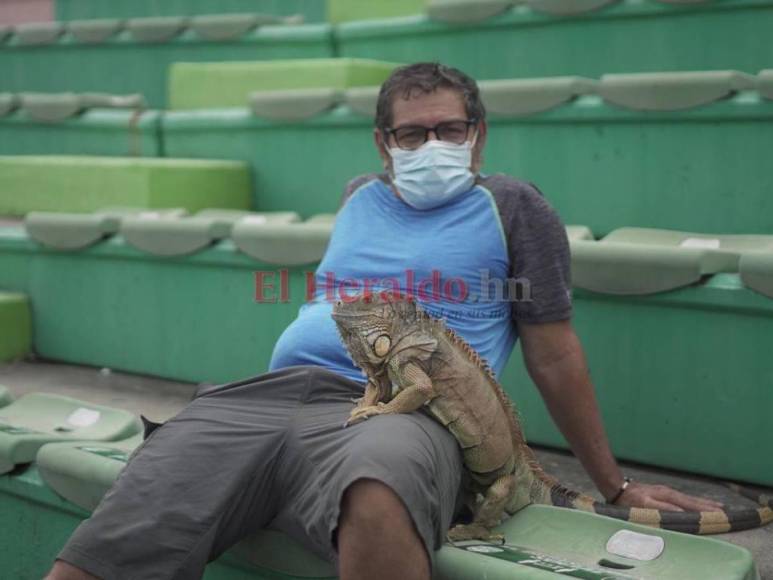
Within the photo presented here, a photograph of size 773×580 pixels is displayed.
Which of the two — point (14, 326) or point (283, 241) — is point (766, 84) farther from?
point (14, 326)

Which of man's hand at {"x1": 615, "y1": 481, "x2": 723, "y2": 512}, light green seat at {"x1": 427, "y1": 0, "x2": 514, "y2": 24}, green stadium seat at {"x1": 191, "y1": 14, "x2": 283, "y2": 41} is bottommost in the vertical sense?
man's hand at {"x1": 615, "y1": 481, "x2": 723, "y2": 512}

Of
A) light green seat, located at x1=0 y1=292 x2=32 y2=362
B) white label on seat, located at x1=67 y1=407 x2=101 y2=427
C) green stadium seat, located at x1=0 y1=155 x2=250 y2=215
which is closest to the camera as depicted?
white label on seat, located at x1=67 y1=407 x2=101 y2=427

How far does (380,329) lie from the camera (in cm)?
213

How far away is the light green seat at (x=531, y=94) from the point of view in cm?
389

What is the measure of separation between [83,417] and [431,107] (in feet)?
4.74

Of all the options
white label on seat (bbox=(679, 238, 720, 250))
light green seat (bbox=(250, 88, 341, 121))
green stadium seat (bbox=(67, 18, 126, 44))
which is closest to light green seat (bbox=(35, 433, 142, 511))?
white label on seat (bbox=(679, 238, 720, 250))

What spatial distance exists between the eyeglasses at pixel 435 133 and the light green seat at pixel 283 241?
987 millimetres

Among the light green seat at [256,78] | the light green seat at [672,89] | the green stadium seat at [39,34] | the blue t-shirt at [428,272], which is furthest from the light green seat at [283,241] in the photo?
the green stadium seat at [39,34]

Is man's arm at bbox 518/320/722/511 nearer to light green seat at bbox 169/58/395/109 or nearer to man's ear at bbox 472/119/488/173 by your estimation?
man's ear at bbox 472/119/488/173

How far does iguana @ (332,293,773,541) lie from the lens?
6.98 ft

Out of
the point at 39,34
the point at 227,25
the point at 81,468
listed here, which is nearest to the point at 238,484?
the point at 81,468

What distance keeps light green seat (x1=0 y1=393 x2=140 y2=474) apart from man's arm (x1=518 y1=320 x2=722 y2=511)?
1216mm

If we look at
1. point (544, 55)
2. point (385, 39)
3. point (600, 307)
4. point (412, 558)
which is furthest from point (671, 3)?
point (412, 558)

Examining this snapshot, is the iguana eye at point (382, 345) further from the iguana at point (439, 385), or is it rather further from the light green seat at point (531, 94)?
the light green seat at point (531, 94)
